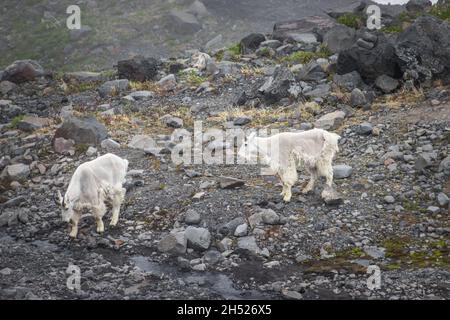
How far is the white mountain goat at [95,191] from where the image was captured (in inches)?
464

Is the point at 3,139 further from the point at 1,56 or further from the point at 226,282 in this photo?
the point at 1,56

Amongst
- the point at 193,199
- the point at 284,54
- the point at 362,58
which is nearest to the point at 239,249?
the point at 193,199

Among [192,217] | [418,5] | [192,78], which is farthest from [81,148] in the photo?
[418,5]

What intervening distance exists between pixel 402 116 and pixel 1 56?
1259 inches

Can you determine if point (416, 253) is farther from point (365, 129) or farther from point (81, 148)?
point (81, 148)

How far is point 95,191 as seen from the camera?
11.9 meters

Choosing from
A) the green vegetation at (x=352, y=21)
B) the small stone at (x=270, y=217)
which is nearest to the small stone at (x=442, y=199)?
the small stone at (x=270, y=217)

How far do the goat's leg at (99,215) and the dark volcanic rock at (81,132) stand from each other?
5.21 m

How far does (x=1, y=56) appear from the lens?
39.4m

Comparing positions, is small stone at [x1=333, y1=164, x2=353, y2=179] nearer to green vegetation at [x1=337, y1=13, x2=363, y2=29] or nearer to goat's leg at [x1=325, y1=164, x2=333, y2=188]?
goat's leg at [x1=325, y1=164, x2=333, y2=188]

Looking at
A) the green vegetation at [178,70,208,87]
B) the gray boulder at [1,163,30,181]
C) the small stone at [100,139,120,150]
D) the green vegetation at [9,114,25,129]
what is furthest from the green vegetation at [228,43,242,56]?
the gray boulder at [1,163,30,181]

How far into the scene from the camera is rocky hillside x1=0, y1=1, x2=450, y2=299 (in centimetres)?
1036

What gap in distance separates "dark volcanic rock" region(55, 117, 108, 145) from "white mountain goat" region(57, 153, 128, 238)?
15.0 feet

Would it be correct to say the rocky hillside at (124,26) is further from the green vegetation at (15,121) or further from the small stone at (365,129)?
the small stone at (365,129)
